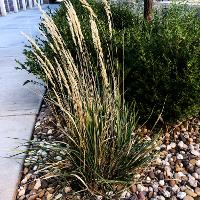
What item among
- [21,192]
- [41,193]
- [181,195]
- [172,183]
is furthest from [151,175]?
[21,192]

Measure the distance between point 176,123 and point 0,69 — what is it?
127 inches

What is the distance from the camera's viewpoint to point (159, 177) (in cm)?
257

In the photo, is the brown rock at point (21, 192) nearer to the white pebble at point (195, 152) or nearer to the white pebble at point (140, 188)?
the white pebble at point (140, 188)

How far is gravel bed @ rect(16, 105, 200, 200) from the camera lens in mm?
2373

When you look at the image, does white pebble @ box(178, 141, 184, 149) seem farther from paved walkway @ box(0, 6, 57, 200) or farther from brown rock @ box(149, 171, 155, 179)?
paved walkway @ box(0, 6, 57, 200)

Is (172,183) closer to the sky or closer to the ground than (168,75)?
closer to the ground

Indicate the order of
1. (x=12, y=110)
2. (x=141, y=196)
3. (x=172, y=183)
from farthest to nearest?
(x=12, y=110) < (x=172, y=183) < (x=141, y=196)

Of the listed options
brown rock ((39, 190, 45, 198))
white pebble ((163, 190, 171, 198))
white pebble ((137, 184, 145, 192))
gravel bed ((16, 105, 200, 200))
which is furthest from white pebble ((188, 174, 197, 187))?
brown rock ((39, 190, 45, 198))

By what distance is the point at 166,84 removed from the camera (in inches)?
114

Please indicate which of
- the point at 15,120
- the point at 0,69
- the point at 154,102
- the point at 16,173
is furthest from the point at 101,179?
the point at 0,69

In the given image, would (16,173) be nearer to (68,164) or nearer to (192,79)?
(68,164)

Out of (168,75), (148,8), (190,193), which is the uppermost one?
(148,8)

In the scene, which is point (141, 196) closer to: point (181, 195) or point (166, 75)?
point (181, 195)

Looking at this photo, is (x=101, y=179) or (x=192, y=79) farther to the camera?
(x=192, y=79)
